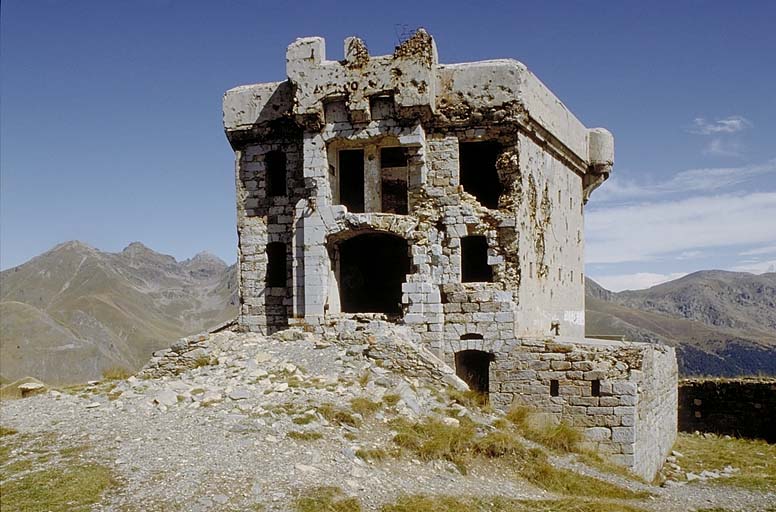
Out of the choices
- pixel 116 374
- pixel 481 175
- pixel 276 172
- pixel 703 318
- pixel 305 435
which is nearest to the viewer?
pixel 305 435

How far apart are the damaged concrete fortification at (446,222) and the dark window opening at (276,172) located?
0.18 ft

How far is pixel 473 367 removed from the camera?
1753 centimetres

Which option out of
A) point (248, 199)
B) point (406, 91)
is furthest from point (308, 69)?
point (248, 199)

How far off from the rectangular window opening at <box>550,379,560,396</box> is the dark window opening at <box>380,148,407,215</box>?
737 cm

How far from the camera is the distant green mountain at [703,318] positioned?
83375 mm

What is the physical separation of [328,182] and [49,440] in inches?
346

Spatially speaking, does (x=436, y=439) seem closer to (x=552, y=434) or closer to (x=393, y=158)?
(x=552, y=434)

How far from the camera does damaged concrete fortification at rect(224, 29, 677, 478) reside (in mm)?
15086

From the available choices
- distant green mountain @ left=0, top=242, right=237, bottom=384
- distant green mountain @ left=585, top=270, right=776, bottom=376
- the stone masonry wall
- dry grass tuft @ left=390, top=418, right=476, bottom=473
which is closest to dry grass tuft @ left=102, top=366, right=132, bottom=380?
dry grass tuft @ left=390, top=418, right=476, bottom=473

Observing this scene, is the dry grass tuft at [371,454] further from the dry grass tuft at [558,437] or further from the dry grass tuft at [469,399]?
the dry grass tuft at [558,437]

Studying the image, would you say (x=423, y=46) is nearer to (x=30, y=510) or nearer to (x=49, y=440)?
(x=49, y=440)

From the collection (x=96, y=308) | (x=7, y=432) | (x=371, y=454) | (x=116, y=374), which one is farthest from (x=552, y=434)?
(x=96, y=308)

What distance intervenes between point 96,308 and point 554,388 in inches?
3064

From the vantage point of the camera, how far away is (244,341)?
57.2 ft
